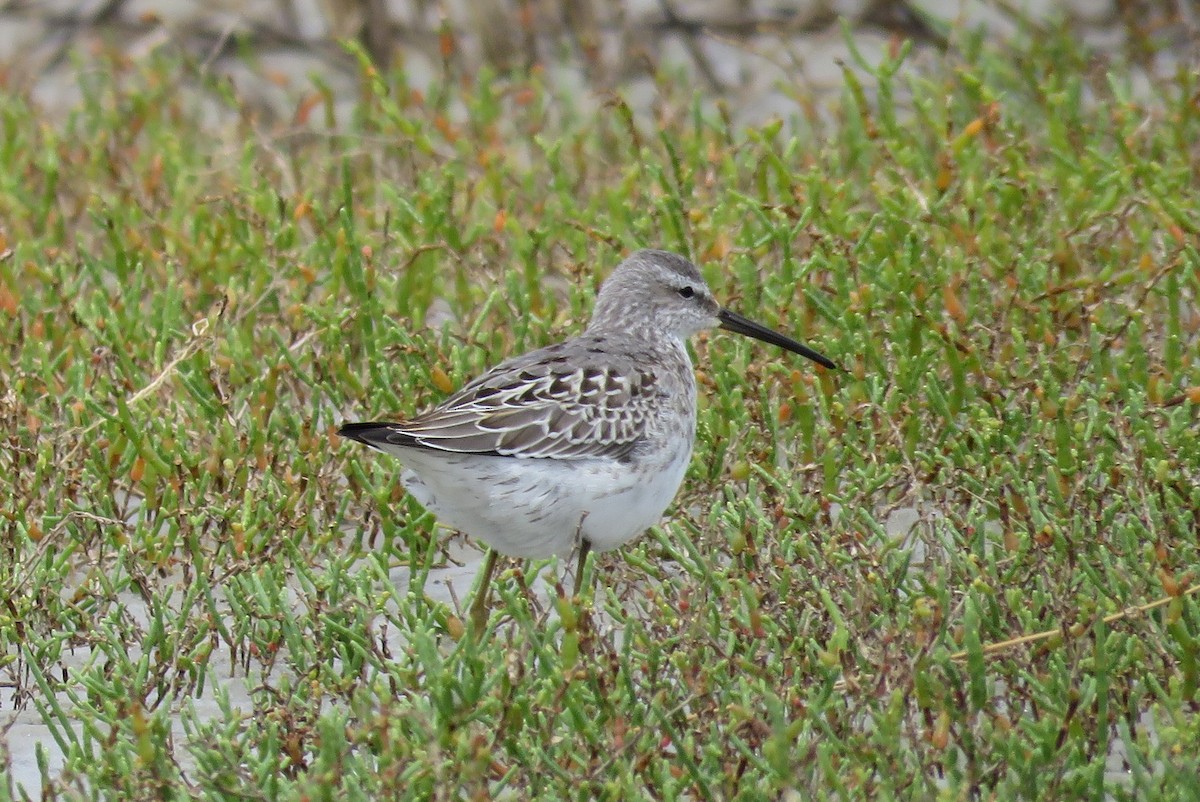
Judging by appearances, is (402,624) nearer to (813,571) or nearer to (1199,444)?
(813,571)

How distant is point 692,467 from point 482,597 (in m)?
0.92

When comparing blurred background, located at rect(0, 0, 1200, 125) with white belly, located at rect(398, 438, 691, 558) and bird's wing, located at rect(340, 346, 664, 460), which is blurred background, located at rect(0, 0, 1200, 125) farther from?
white belly, located at rect(398, 438, 691, 558)

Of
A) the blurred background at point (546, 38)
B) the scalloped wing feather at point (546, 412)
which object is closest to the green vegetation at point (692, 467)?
the scalloped wing feather at point (546, 412)

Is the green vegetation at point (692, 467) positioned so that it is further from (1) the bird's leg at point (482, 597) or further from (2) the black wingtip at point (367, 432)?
(2) the black wingtip at point (367, 432)

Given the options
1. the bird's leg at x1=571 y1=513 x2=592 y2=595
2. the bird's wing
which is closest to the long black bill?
the bird's wing

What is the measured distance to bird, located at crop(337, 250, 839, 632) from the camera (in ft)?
16.6

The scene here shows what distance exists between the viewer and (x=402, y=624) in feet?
15.8

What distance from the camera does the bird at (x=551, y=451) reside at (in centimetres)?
507

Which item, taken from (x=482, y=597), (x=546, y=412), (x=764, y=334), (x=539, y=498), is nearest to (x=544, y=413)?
(x=546, y=412)

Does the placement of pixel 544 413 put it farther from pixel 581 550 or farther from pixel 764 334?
pixel 764 334

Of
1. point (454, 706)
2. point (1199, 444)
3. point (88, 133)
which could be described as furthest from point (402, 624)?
point (88, 133)

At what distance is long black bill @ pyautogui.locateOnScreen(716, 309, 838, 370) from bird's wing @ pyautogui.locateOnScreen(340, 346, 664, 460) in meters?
0.67

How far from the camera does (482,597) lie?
525cm

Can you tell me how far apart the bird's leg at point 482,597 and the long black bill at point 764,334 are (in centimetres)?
125
